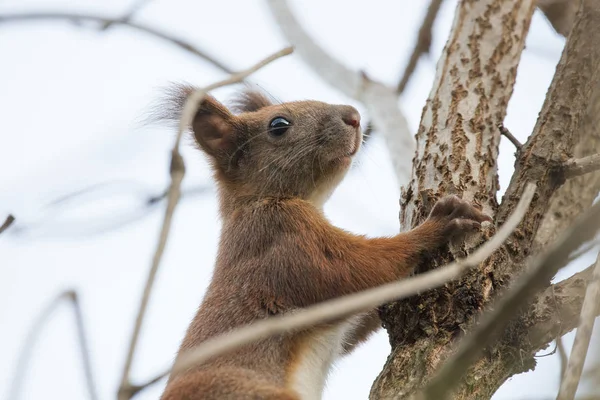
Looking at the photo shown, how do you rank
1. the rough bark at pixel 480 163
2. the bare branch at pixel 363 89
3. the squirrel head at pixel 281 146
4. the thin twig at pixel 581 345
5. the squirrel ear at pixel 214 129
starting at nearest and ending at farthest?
the thin twig at pixel 581 345, the rough bark at pixel 480 163, the squirrel head at pixel 281 146, the squirrel ear at pixel 214 129, the bare branch at pixel 363 89

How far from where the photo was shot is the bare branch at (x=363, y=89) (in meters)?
6.66

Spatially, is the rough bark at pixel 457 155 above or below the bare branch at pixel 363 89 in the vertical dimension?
below

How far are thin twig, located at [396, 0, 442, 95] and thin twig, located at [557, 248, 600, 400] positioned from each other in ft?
15.9

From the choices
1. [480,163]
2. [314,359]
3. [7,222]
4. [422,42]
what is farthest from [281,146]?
[7,222]

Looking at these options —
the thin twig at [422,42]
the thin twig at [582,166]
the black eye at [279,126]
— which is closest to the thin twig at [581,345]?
the thin twig at [582,166]

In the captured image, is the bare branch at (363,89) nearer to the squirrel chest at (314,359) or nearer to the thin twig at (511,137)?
the thin twig at (511,137)

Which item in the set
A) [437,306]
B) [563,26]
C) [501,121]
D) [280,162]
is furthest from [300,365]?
[563,26]

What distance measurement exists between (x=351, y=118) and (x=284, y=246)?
1.31 meters

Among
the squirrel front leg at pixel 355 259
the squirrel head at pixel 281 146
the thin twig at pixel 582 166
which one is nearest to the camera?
the thin twig at pixel 582 166

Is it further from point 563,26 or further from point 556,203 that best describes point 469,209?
point 563,26

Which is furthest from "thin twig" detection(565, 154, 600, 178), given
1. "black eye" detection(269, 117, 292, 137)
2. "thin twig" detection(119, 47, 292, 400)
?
"thin twig" detection(119, 47, 292, 400)

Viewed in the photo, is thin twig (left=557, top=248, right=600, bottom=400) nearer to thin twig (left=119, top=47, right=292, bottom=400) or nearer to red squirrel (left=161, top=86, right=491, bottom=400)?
thin twig (left=119, top=47, right=292, bottom=400)

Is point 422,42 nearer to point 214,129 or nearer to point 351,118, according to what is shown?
point 351,118

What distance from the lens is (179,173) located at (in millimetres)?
2236
